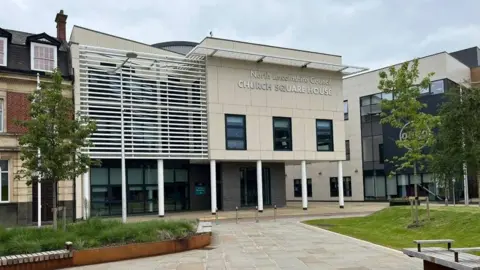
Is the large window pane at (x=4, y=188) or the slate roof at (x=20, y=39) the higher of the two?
the slate roof at (x=20, y=39)

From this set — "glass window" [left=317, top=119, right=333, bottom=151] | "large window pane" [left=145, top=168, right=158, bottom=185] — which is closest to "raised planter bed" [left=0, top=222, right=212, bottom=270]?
"large window pane" [left=145, top=168, right=158, bottom=185]

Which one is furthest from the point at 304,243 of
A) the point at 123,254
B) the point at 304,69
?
the point at 304,69

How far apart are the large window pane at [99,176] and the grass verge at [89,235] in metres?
19.8

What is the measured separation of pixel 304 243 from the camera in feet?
50.9

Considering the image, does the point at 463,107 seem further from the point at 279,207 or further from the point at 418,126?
the point at 279,207

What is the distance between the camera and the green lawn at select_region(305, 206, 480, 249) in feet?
47.6

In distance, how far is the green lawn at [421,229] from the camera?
14509 mm

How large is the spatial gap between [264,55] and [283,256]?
23.9 metres

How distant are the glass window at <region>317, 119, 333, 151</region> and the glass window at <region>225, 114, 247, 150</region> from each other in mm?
6696

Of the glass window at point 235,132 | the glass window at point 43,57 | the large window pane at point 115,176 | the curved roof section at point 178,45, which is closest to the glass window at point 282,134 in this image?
the glass window at point 235,132

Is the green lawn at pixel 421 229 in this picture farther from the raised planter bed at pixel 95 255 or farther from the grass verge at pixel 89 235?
the grass verge at pixel 89 235

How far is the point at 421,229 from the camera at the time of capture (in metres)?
17.2

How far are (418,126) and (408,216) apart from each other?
149 inches

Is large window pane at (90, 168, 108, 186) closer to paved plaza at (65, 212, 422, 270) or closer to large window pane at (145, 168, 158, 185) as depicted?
large window pane at (145, 168, 158, 185)
